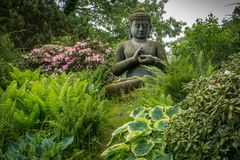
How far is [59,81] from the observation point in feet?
27.9

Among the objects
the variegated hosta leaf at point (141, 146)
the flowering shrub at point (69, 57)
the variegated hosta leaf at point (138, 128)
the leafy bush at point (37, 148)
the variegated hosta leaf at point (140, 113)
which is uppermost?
the flowering shrub at point (69, 57)

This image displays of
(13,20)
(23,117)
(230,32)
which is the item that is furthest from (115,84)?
(13,20)

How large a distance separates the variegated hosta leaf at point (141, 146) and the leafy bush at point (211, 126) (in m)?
0.26

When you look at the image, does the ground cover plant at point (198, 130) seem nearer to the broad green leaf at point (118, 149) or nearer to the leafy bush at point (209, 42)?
the broad green leaf at point (118, 149)

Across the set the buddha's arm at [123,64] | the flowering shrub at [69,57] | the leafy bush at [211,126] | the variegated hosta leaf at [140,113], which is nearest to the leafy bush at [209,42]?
the flowering shrub at [69,57]

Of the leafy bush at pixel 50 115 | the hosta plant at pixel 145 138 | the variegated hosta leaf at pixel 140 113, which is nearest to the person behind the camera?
the hosta plant at pixel 145 138

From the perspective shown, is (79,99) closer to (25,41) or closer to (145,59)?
(145,59)

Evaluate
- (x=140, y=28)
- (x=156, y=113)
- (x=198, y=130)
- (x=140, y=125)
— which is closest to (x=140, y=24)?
(x=140, y=28)

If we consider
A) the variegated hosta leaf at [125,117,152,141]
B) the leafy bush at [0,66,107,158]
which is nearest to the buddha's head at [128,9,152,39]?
the leafy bush at [0,66,107,158]

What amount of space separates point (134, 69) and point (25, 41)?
7124 mm

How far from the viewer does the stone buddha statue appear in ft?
28.6

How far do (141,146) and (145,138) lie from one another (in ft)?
0.41

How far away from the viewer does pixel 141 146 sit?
16.3 feet

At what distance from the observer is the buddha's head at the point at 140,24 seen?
9375 mm
